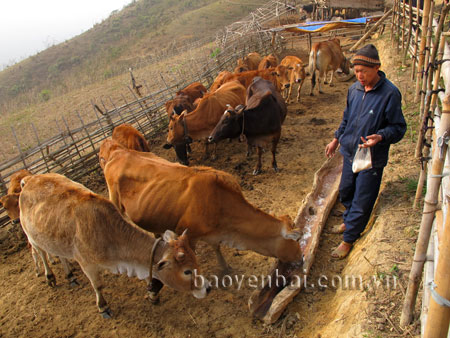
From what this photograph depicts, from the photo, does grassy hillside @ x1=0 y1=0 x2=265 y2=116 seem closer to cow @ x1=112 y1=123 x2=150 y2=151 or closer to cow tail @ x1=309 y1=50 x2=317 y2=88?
cow tail @ x1=309 y1=50 x2=317 y2=88

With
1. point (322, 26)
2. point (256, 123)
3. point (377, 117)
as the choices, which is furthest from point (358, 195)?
point (322, 26)

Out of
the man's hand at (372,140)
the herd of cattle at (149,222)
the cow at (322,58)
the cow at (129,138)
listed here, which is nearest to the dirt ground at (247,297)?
the herd of cattle at (149,222)

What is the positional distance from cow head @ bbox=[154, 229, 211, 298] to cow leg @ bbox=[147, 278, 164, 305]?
0.41 m

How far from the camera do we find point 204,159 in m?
7.88

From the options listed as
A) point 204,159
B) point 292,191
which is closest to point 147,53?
point 204,159

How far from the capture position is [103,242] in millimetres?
3621

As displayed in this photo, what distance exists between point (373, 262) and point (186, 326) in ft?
7.28

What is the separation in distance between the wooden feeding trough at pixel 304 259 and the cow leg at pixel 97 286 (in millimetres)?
1824

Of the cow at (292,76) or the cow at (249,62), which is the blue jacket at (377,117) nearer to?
the cow at (292,76)

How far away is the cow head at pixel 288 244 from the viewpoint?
370 centimetres

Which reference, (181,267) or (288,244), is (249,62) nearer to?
(288,244)

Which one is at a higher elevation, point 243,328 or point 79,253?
point 79,253

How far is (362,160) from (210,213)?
1785 mm

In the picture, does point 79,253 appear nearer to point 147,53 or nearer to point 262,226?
point 262,226
